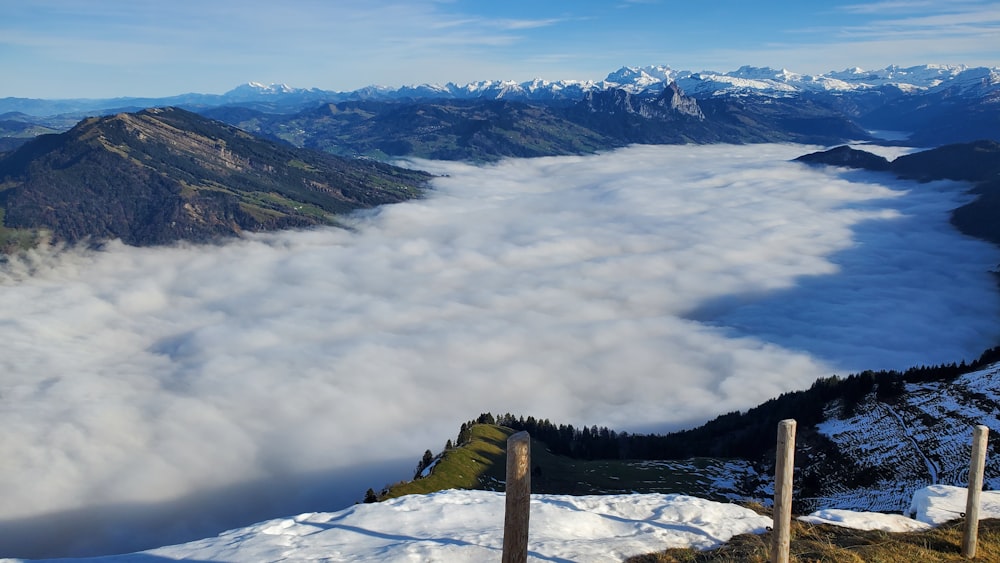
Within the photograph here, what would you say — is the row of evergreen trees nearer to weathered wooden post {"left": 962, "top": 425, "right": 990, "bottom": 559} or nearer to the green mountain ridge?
the green mountain ridge

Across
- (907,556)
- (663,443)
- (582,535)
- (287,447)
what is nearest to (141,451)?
(287,447)

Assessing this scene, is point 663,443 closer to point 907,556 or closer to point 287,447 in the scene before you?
point 287,447

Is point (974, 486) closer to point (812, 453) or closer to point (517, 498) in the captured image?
point (517, 498)

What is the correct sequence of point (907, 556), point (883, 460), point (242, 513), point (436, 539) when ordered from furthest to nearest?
point (242, 513) < point (883, 460) < point (436, 539) < point (907, 556)

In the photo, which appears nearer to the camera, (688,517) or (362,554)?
(362,554)

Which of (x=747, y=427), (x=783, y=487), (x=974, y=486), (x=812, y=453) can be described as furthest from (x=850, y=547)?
(x=747, y=427)

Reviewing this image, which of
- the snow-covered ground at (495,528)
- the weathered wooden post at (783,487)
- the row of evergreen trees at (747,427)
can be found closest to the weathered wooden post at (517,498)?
the weathered wooden post at (783,487)

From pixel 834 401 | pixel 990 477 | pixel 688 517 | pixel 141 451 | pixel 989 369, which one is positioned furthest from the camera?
pixel 141 451
